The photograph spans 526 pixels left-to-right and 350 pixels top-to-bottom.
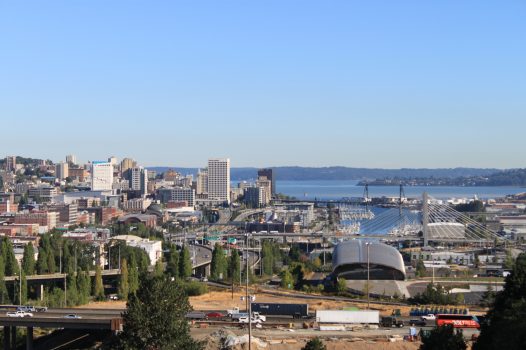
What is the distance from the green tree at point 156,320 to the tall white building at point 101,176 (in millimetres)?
114334

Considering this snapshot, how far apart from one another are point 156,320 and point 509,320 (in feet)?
21.6

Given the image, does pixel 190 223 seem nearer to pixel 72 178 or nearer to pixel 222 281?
pixel 72 178

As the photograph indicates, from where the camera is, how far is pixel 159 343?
17734mm

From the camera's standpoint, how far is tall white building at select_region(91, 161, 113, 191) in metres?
133

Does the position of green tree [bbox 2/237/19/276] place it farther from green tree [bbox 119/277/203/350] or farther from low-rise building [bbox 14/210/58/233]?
low-rise building [bbox 14/210/58/233]

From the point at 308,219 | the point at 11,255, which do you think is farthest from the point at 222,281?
the point at 308,219

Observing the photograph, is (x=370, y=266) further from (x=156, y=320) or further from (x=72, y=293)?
(x=156, y=320)

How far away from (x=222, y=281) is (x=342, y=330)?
1588 cm

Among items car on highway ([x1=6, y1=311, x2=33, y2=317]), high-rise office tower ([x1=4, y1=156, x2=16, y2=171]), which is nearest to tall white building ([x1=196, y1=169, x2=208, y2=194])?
high-rise office tower ([x1=4, y1=156, x2=16, y2=171])

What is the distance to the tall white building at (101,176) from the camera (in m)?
133

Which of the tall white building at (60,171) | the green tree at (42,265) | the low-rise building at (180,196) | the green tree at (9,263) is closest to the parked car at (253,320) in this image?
the green tree at (9,263)

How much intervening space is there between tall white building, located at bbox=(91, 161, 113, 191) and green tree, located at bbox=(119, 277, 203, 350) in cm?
11433

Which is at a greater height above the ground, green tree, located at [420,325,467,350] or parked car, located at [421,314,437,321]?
green tree, located at [420,325,467,350]

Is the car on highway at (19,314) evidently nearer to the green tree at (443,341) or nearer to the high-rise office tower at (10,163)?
the green tree at (443,341)
